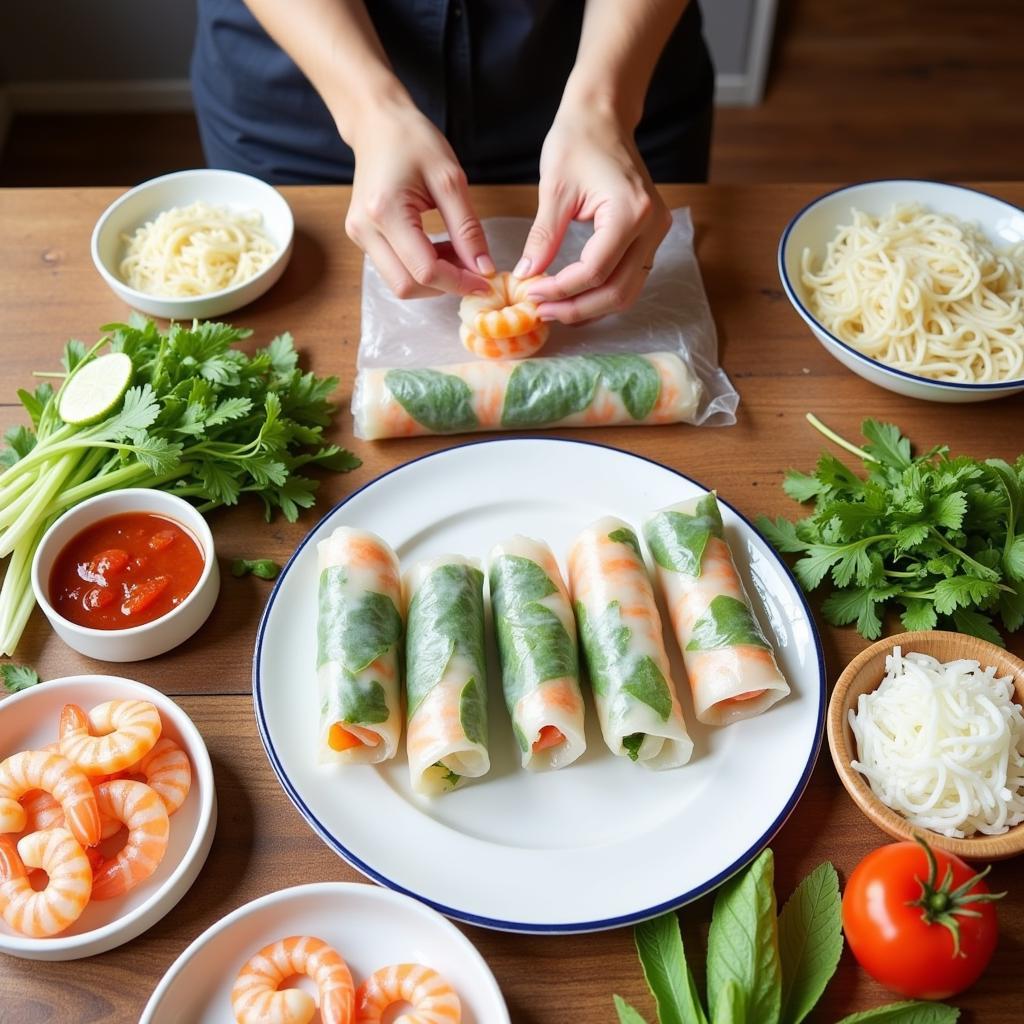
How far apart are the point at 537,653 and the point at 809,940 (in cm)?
65

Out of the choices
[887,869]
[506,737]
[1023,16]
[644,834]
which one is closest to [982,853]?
[887,869]

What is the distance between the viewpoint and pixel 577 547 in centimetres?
203

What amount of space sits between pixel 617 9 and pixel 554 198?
594 mm

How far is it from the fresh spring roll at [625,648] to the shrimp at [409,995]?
0.51m

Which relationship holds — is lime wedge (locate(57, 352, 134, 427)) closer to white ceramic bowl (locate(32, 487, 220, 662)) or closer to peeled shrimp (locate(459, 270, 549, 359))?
white ceramic bowl (locate(32, 487, 220, 662))

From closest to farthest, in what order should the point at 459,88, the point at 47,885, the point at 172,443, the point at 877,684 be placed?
the point at 47,885 → the point at 877,684 → the point at 172,443 → the point at 459,88

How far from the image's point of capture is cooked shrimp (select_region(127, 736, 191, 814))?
165cm

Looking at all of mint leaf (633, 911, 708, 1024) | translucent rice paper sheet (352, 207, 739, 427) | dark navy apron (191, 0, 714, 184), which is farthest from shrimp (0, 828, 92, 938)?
dark navy apron (191, 0, 714, 184)

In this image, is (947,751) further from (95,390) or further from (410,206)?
(95,390)

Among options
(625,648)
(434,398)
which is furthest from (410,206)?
(625,648)

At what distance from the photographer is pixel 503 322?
90.7 inches

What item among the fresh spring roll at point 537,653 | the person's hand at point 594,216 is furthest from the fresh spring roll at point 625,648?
the person's hand at point 594,216

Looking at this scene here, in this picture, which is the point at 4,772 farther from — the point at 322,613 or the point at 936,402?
the point at 936,402

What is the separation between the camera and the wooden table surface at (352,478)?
1.56 metres
